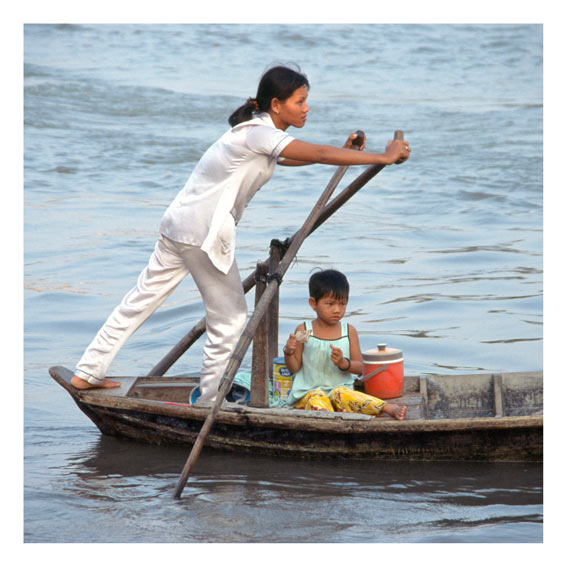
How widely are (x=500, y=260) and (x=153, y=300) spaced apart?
5123 millimetres

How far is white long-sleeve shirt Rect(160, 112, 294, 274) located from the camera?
3814 mm

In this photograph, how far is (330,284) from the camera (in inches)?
160

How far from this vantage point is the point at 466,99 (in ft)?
55.0

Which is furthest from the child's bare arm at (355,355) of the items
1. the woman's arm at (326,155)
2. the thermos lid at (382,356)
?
the woman's arm at (326,155)

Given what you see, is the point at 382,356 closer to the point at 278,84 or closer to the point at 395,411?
the point at 395,411

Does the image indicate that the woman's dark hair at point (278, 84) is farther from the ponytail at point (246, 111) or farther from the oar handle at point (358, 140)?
the oar handle at point (358, 140)

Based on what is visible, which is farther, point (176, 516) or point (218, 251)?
point (218, 251)

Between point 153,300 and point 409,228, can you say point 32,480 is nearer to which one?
point 153,300

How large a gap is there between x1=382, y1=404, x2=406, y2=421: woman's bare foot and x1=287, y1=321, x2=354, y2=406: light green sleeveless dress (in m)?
0.26

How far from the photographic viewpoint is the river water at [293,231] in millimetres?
3727

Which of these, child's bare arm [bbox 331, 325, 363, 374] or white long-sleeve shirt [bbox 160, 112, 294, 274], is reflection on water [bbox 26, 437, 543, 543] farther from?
white long-sleeve shirt [bbox 160, 112, 294, 274]

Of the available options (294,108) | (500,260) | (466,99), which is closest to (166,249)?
(294,108)

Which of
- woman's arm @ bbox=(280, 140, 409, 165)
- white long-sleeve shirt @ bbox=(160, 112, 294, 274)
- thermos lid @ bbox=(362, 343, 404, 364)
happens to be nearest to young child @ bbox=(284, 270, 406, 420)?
thermos lid @ bbox=(362, 343, 404, 364)

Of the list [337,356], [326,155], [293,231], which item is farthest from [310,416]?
[293,231]
